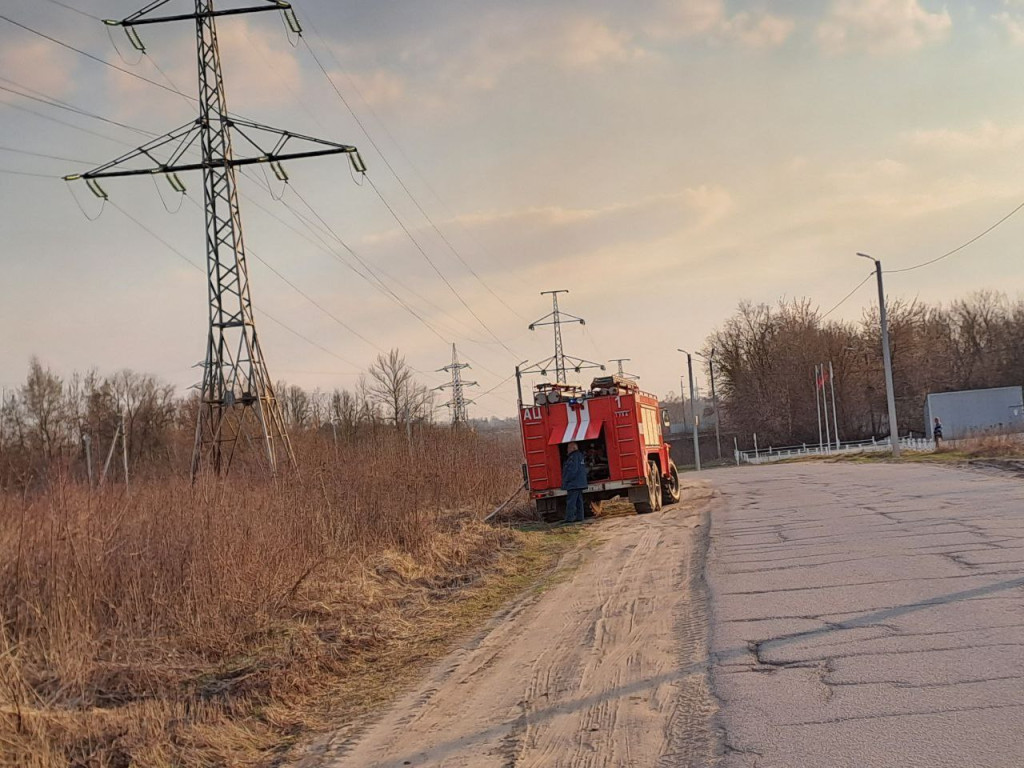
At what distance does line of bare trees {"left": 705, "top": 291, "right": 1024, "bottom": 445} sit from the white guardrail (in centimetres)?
438

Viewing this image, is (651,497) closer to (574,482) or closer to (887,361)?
(574,482)

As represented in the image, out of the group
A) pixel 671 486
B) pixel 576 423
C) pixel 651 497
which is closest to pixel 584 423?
pixel 576 423

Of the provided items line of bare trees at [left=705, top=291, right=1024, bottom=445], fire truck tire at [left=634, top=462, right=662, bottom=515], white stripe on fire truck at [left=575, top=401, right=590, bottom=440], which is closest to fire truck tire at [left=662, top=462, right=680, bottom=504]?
fire truck tire at [left=634, top=462, right=662, bottom=515]

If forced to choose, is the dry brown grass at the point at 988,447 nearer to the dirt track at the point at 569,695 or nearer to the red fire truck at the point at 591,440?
the red fire truck at the point at 591,440

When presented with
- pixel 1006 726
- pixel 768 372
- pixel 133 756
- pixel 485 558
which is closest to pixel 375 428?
pixel 485 558

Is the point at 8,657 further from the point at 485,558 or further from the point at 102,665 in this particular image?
the point at 485,558

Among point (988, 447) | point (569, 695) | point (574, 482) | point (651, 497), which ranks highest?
point (574, 482)

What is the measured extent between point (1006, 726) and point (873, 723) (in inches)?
26.3

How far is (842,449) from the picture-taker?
59.9m

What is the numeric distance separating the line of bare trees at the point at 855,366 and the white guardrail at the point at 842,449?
4380 mm

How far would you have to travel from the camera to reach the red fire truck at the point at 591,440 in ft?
70.4

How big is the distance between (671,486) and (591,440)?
13.5 ft

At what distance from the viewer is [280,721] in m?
6.59

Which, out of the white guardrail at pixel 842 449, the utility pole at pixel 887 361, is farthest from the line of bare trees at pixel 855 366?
the utility pole at pixel 887 361
